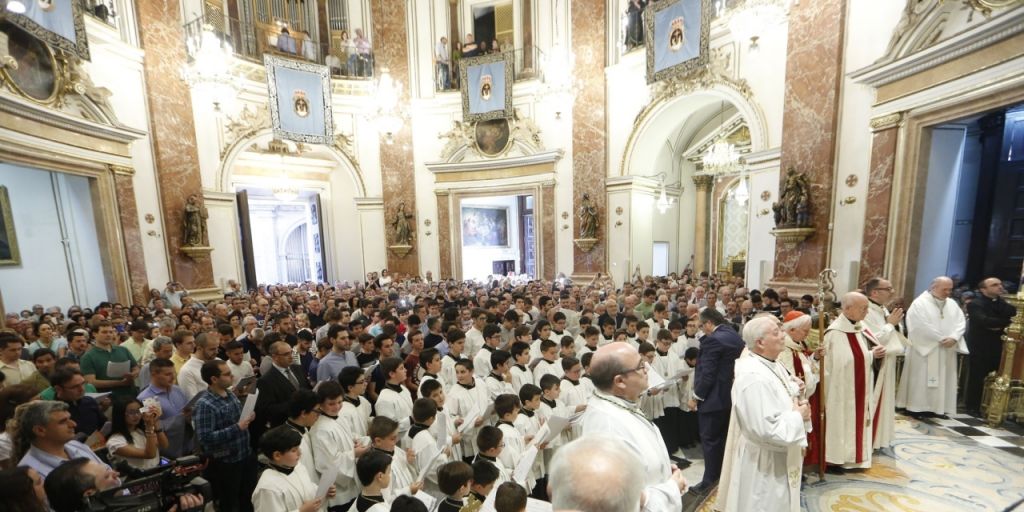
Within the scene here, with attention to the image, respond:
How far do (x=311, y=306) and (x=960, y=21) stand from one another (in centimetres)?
1172

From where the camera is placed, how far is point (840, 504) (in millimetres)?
3459

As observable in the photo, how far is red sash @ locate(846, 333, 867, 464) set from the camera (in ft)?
12.4

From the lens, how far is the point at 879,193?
7.22 m

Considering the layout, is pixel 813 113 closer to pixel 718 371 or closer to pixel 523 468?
pixel 718 371

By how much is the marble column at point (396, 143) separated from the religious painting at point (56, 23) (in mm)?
7797

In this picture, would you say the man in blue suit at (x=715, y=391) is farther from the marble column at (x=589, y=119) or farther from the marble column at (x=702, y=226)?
the marble column at (x=702, y=226)

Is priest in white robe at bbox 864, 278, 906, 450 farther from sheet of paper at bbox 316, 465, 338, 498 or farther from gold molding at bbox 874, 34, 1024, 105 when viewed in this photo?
sheet of paper at bbox 316, 465, 338, 498

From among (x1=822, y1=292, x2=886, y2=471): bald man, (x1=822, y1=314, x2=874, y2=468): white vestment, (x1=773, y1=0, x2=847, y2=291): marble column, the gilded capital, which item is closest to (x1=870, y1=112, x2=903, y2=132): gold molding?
(x1=773, y1=0, x2=847, y2=291): marble column

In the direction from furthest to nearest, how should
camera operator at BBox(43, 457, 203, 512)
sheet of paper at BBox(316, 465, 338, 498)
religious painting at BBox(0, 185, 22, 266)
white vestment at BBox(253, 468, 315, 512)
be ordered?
1. religious painting at BBox(0, 185, 22, 266)
2. white vestment at BBox(253, 468, 315, 512)
3. sheet of paper at BBox(316, 465, 338, 498)
4. camera operator at BBox(43, 457, 203, 512)

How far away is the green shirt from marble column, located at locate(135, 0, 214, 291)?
8.07 meters

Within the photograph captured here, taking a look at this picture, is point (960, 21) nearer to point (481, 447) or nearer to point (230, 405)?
point (481, 447)

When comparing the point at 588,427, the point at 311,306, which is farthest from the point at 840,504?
the point at 311,306

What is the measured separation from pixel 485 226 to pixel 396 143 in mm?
6621

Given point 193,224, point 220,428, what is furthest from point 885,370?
point 193,224
